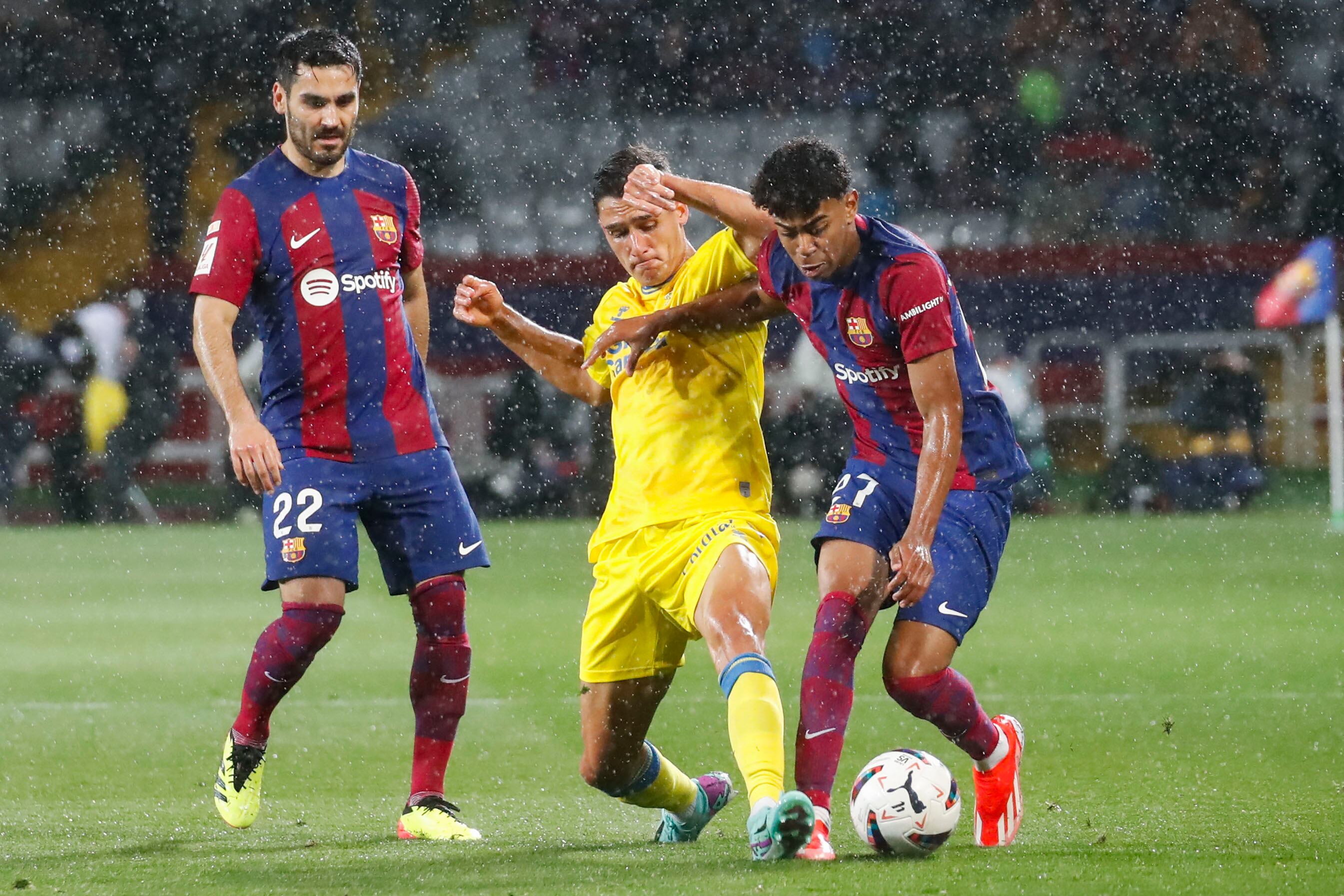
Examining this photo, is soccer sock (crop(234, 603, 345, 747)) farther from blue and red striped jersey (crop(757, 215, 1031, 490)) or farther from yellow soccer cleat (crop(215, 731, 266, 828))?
blue and red striped jersey (crop(757, 215, 1031, 490))

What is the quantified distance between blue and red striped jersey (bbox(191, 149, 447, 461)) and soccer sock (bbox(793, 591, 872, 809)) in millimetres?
1277

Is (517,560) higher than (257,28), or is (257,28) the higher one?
(257,28)

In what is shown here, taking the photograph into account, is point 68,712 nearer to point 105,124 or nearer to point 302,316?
point 302,316

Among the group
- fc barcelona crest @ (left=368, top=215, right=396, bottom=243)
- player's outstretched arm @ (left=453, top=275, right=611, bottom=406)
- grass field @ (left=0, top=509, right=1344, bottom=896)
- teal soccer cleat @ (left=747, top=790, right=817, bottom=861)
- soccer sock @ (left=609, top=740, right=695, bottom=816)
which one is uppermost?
fc barcelona crest @ (left=368, top=215, right=396, bottom=243)

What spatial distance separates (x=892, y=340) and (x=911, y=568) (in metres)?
0.62

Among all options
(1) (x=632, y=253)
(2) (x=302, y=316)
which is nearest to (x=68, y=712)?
(2) (x=302, y=316)

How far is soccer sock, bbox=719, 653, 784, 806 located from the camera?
351cm

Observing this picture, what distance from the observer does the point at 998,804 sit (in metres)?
4.11

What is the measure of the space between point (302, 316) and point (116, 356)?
1562 cm

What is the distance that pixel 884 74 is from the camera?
23844 mm

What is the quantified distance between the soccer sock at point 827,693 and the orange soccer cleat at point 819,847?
5 cm

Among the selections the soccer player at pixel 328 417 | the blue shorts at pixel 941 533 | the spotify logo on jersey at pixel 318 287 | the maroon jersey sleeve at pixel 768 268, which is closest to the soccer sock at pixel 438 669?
the soccer player at pixel 328 417

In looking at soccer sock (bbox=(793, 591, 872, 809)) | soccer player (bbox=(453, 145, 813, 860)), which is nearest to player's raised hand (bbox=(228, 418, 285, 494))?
soccer player (bbox=(453, 145, 813, 860))

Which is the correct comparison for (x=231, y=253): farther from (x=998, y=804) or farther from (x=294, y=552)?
(x=998, y=804)
